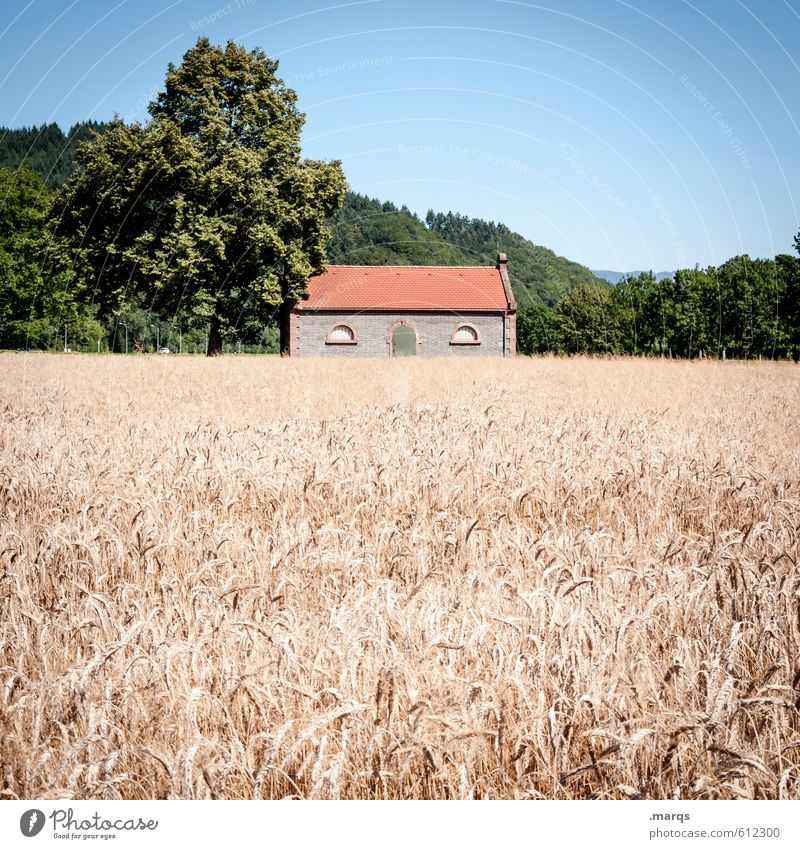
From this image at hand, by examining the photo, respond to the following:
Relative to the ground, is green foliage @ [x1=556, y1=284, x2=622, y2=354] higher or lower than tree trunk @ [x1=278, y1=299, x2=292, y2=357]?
higher

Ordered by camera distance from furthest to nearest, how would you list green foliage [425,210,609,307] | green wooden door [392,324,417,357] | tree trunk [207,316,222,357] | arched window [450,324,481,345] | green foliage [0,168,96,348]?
green foliage [425,210,609,307] → green foliage [0,168,96,348] → arched window [450,324,481,345] → green wooden door [392,324,417,357] → tree trunk [207,316,222,357]

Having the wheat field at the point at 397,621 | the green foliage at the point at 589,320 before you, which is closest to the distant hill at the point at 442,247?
the green foliage at the point at 589,320

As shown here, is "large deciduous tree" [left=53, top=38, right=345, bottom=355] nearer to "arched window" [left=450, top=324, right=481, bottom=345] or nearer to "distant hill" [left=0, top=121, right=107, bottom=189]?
"distant hill" [left=0, top=121, right=107, bottom=189]

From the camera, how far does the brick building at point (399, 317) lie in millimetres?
50688

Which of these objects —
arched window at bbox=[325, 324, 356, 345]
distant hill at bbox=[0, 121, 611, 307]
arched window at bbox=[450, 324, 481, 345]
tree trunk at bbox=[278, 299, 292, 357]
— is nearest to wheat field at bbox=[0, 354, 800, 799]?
tree trunk at bbox=[278, 299, 292, 357]

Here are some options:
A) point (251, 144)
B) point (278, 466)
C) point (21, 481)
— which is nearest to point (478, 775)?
point (278, 466)

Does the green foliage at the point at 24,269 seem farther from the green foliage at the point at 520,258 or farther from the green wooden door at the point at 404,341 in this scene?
the green foliage at the point at 520,258

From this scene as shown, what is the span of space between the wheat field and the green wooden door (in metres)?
46.1

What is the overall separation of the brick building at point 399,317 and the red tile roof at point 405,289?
0.23ft

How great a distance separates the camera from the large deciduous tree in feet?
123

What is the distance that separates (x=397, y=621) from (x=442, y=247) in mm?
110788

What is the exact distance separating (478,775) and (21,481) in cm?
417

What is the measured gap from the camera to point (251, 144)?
40.4m
